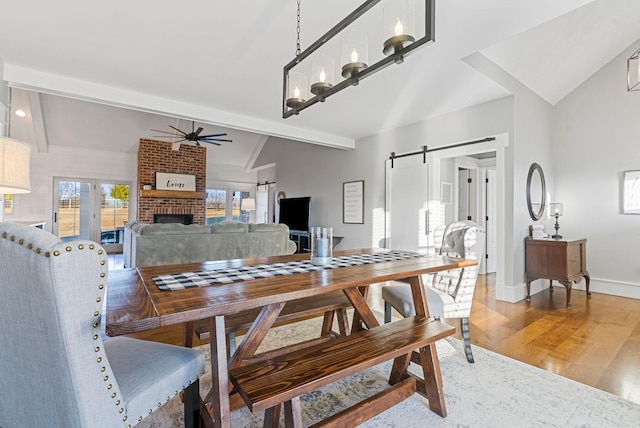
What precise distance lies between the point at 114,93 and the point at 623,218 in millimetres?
6623

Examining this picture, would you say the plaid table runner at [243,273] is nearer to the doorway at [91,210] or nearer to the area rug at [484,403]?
the area rug at [484,403]

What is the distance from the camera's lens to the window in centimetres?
922

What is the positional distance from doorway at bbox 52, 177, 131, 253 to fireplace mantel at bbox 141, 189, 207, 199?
117 cm

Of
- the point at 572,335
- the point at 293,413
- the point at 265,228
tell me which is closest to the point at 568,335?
the point at 572,335

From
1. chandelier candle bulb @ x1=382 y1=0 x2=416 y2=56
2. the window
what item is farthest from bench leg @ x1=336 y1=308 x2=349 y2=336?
the window

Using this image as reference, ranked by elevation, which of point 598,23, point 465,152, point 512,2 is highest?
point 598,23

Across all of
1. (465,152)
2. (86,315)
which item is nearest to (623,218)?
(465,152)

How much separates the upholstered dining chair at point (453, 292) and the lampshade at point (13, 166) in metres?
2.51

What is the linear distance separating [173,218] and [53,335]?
741cm

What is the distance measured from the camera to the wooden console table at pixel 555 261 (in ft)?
11.9

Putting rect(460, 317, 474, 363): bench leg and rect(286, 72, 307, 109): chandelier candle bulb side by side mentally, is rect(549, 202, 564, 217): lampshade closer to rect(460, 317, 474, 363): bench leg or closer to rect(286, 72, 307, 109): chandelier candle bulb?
rect(460, 317, 474, 363): bench leg

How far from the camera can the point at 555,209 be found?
4.36 meters

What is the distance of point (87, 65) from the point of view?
9.45 feet

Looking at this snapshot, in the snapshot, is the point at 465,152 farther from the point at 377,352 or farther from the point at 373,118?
the point at 377,352
